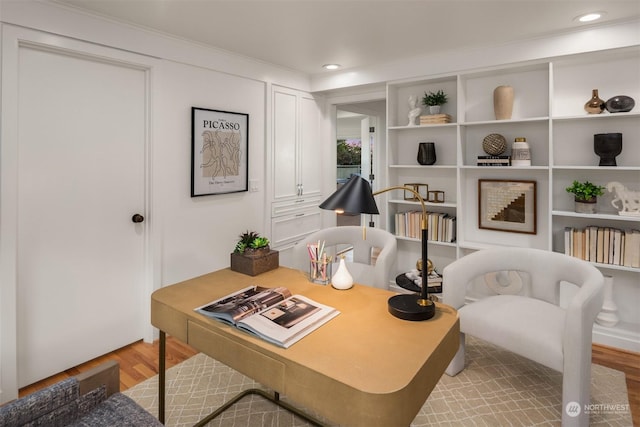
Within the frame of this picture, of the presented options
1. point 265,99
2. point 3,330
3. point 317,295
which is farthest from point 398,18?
point 3,330

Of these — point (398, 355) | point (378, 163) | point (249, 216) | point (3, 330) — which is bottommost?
point (3, 330)

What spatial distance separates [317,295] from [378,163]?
4352mm

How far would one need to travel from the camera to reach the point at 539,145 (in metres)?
3.11

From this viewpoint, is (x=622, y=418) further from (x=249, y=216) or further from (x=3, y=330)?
(x=3, y=330)

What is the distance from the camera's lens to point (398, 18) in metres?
2.49

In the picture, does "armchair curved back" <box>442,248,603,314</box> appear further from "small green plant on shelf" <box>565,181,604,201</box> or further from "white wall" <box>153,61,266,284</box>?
"white wall" <box>153,61,266,284</box>

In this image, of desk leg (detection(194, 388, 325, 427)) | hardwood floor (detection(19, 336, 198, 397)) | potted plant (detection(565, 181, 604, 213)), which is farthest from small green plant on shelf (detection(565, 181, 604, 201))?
hardwood floor (detection(19, 336, 198, 397))

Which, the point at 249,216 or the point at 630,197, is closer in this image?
the point at 630,197

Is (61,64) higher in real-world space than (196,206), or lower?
higher

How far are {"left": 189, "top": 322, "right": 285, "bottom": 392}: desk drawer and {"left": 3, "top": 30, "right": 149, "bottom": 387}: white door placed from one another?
4.75ft

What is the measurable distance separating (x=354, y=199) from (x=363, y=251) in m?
1.52

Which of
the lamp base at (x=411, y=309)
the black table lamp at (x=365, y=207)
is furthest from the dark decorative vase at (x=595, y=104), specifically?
the lamp base at (x=411, y=309)

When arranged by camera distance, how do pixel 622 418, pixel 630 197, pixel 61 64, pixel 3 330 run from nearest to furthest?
pixel 622 418
pixel 3 330
pixel 61 64
pixel 630 197

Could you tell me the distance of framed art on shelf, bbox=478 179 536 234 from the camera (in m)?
3.16
